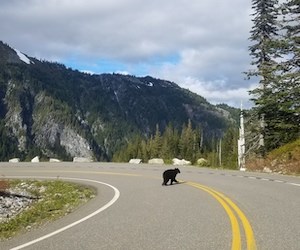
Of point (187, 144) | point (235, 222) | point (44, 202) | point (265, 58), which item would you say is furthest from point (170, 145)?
point (235, 222)

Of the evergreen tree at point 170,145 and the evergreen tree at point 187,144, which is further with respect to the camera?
the evergreen tree at point 187,144

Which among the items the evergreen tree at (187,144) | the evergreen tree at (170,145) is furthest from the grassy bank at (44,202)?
the evergreen tree at (187,144)

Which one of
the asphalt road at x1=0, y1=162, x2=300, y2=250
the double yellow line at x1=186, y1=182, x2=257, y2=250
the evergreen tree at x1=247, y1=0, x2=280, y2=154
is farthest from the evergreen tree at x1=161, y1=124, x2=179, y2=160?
the double yellow line at x1=186, y1=182, x2=257, y2=250

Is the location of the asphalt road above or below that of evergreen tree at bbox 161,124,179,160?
below

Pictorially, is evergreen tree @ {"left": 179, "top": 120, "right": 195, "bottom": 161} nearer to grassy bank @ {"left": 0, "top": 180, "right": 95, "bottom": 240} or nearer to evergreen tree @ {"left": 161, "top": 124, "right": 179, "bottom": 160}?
evergreen tree @ {"left": 161, "top": 124, "right": 179, "bottom": 160}

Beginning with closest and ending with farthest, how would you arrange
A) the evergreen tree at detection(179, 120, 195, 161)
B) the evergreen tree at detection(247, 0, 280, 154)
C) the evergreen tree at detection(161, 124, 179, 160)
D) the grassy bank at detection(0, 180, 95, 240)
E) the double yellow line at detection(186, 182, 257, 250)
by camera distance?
1. the double yellow line at detection(186, 182, 257, 250)
2. the grassy bank at detection(0, 180, 95, 240)
3. the evergreen tree at detection(247, 0, 280, 154)
4. the evergreen tree at detection(161, 124, 179, 160)
5. the evergreen tree at detection(179, 120, 195, 161)

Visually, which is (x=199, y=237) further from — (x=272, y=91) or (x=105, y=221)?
(x=272, y=91)

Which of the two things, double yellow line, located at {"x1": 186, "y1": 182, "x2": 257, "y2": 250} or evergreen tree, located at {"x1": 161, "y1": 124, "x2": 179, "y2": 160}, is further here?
evergreen tree, located at {"x1": 161, "y1": 124, "x2": 179, "y2": 160}

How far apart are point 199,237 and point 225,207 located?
12.8 feet

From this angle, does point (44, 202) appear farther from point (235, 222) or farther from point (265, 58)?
point (265, 58)

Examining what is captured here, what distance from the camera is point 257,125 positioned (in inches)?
1337

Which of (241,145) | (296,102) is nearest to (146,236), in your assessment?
(296,102)

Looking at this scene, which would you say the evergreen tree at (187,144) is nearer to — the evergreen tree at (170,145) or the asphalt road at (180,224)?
the evergreen tree at (170,145)

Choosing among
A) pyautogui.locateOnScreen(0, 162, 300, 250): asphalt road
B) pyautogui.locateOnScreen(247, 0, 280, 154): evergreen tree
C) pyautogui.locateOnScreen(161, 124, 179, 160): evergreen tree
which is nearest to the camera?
pyautogui.locateOnScreen(0, 162, 300, 250): asphalt road
